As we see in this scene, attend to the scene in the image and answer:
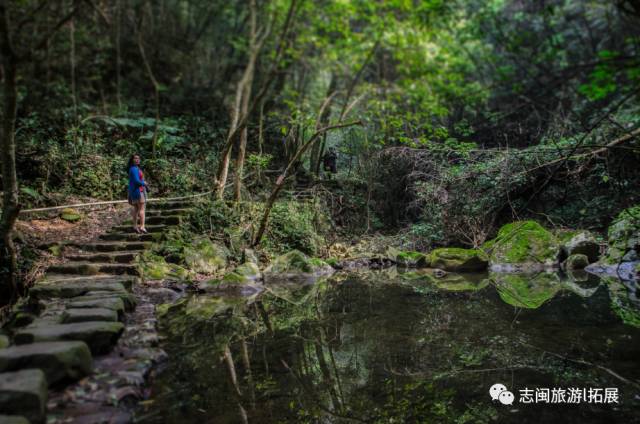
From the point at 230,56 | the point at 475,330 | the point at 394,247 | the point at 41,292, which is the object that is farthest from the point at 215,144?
the point at 475,330

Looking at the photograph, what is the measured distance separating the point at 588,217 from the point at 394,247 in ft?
21.8

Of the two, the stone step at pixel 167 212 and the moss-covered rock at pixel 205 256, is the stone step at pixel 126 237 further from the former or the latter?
the stone step at pixel 167 212

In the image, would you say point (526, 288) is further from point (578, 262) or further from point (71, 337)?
point (71, 337)

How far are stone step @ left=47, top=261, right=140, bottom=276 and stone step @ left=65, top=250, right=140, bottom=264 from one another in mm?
234

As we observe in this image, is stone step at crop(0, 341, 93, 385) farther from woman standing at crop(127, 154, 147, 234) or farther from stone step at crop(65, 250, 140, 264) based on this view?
woman standing at crop(127, 154, 147, 234)

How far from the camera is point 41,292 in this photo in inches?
199

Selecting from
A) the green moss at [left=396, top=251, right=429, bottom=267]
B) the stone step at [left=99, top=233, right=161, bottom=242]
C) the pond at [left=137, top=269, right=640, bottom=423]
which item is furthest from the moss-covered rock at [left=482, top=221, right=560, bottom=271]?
the stone step at [left=99, top=233, right=161, bottom=242]

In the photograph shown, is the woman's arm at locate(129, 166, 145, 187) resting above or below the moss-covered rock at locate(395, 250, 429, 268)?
above

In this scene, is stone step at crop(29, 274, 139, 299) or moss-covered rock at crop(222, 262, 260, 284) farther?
moss-covered rock at crop(222, 262, 260, 284)

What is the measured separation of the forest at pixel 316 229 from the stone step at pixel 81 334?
2cm

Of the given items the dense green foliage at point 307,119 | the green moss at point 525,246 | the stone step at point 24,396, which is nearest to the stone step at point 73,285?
the stone step at point 24,396

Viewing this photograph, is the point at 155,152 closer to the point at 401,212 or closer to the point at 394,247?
the point at 394,247

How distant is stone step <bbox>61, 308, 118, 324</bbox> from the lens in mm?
3684

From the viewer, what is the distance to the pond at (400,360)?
2816 millimetres
